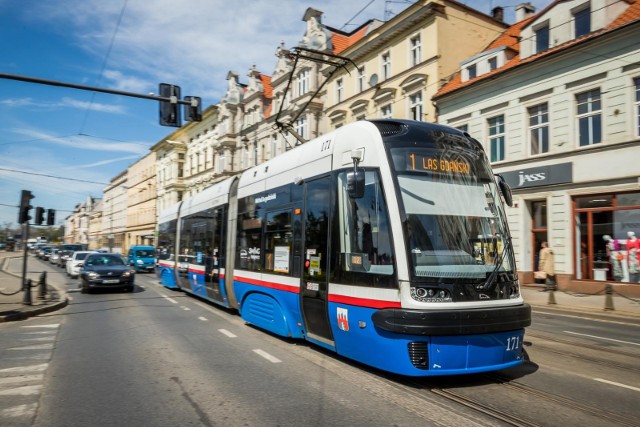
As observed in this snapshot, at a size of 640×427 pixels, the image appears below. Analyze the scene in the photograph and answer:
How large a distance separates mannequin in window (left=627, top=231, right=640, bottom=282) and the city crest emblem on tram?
49.8 ft

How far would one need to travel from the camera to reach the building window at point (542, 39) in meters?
20.8

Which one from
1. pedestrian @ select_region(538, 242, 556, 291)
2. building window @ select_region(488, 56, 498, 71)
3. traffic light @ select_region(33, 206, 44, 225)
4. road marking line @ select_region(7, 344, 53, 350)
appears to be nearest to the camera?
road marking line @ select_region(7, 344, 53, 350)

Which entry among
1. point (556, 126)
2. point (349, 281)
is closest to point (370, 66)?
point (556, 126)

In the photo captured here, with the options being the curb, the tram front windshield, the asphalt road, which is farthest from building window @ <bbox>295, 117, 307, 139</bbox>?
the tram front windshield

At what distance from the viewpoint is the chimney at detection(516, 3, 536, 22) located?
27.1 meters

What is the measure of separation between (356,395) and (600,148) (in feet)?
54.5

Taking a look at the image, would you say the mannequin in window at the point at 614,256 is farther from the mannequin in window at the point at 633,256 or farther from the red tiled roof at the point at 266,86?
the red tiled roof at the point at 266,86

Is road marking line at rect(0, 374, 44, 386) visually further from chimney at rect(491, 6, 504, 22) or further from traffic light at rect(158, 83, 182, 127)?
chimney at rect(491, 6, 504, 22)

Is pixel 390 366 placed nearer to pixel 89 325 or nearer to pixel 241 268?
pixel 241 268

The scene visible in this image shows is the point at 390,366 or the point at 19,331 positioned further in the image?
the point at 19,331

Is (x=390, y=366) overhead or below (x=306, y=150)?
below

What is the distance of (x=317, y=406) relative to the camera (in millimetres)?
4859

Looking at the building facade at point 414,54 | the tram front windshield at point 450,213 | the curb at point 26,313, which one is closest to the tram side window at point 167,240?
the curb at point 26,313

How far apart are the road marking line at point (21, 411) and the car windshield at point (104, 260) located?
14.8m
